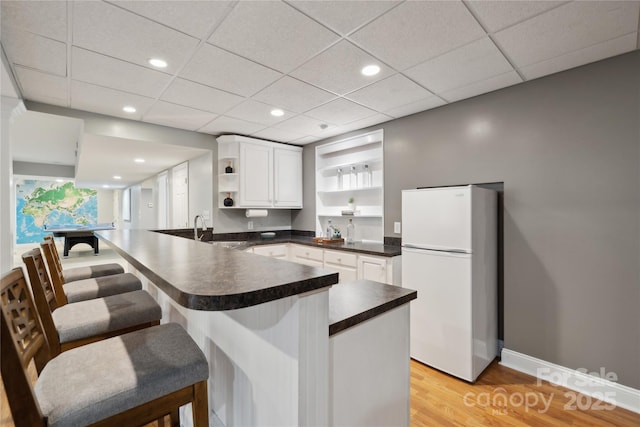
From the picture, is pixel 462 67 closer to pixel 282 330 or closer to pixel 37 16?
pixel 282 330

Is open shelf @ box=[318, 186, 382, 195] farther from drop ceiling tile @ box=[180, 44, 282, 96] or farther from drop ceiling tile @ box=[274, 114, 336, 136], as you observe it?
drop ceiling tile @ box=[180, 44, 282, 96]

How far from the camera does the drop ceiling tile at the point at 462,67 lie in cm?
196

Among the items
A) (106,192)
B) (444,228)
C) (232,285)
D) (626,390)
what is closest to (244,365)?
(232,285)

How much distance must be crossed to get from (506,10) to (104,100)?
129 inches

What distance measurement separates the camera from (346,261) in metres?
3.35

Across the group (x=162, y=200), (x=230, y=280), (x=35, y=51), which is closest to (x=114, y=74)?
(x=35, y=51)

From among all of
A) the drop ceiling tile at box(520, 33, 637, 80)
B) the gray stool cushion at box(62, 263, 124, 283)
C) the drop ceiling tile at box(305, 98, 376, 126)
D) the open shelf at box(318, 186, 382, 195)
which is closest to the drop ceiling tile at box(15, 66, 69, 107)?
the gray stool cushion at box(62, 263, 124, 283)

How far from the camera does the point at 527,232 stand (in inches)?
94.7

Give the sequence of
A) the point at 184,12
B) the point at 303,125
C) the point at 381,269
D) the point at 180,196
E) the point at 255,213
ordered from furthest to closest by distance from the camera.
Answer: the point at 180,196
the point at 255,213
the point at 303,125
the point at 381,269
the point at 184,12

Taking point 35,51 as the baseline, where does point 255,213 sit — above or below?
below

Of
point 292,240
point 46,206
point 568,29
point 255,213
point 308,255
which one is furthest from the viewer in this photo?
point 46,206

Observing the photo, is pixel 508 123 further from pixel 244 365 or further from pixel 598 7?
pixel 244 365

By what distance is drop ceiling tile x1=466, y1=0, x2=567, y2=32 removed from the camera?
1.52 m

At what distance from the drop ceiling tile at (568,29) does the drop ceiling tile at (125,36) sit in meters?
2.02
